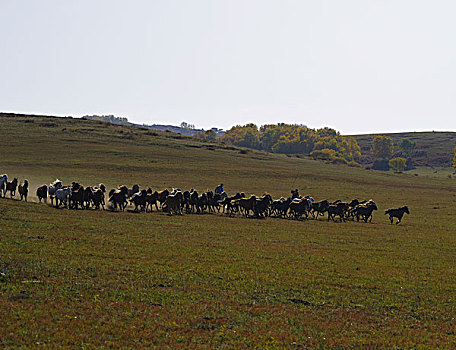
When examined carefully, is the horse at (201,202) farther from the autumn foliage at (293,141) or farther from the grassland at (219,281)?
the autumn foliage at (293,141)

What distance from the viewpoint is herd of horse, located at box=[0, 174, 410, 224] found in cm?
2988

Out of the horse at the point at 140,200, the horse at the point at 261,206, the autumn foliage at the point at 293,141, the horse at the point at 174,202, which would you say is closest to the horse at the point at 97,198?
the horse at the point at 140,200

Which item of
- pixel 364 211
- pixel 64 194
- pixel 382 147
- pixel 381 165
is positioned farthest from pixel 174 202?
pixel 382 147

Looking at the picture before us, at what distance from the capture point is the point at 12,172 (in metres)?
52.1

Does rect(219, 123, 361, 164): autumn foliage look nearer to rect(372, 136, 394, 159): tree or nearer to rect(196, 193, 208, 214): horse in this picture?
rect(372, 136, 394, 159): tree

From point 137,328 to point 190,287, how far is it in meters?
3.36

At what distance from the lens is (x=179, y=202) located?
3142 centimetres

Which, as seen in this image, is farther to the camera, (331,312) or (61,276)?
(61,276)

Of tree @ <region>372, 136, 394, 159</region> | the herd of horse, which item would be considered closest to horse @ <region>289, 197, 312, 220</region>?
the herd of horse

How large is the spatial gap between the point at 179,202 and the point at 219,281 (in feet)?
57.1

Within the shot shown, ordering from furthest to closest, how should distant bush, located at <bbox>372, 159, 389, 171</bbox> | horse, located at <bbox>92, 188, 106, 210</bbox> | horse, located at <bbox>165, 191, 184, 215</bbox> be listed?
1. distant bush, located at <bbox>372, 159, 389, 171</bbox>
2. horse, located at <bbox>165, 191, 184, 215</bbox>
3. horse, located at <bbox>92, 188, 106, 210</bbox>

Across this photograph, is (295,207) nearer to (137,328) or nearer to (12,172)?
(137,328)

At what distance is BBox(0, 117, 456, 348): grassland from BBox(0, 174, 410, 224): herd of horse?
1.65 meters

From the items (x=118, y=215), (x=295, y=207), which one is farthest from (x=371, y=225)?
(x=118, y=215)
